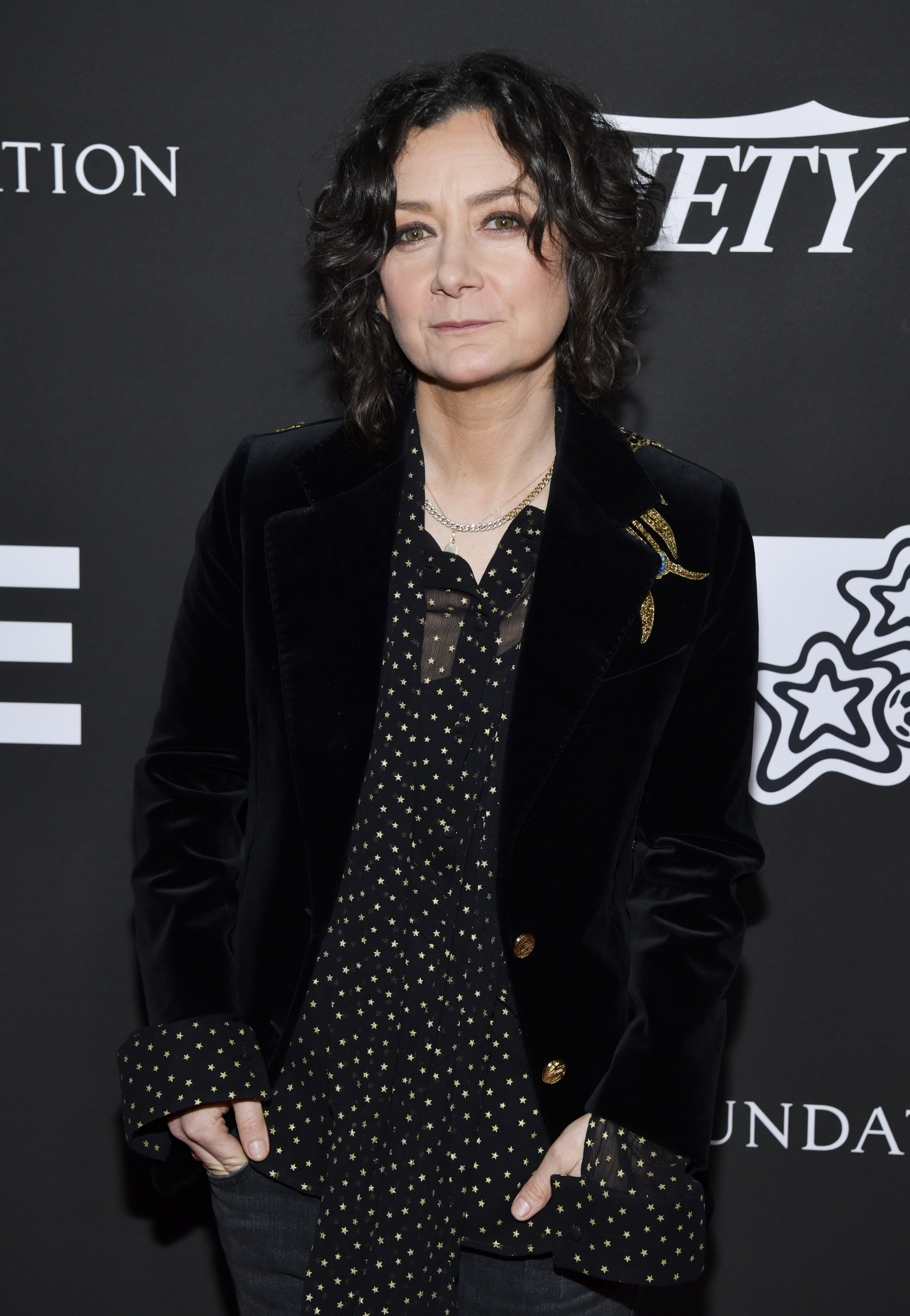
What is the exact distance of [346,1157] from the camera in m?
1.33

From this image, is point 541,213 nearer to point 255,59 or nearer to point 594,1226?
point 255,59

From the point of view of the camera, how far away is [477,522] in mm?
1420

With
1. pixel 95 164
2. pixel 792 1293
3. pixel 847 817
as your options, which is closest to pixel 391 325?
pixel 95 164

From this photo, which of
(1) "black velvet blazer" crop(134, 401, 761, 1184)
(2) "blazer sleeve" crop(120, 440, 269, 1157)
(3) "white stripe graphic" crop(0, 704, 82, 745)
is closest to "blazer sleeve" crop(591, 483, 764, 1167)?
(1) "black velvet blazer" crop(134, 401, 761, 1184)

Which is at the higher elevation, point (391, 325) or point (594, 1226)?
point (391, 325)

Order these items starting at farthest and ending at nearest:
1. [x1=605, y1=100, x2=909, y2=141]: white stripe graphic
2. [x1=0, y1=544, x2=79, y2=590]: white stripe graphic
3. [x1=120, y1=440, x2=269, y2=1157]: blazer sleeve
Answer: [x1=0, y1=544, x2=79, y2=590]: white stripe graphic < [x1=605, y1=100, x2=909, y2=141]: white stripe graphic < [x1=120, y1=440, x2=269, y2=1157]: blazer sleeve

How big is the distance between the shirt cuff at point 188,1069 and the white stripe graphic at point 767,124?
4.44 ft

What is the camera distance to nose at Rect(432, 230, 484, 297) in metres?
1.29

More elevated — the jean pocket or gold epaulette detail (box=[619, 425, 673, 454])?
gold epaulette detail (box=[619, 425, 673, 454])

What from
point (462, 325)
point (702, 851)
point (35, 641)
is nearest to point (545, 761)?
point (702, 851)

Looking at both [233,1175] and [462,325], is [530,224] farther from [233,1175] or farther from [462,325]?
[233,1175]

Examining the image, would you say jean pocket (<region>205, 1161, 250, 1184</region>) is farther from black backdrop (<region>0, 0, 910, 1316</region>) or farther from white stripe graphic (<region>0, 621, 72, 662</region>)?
white stripe graphic (<region>0, 621, 72, 662</region>)

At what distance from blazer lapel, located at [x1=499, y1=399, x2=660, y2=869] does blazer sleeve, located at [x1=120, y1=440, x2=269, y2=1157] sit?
374mm

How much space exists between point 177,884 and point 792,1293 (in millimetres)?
1369
